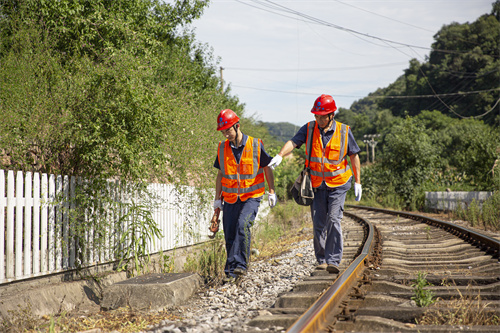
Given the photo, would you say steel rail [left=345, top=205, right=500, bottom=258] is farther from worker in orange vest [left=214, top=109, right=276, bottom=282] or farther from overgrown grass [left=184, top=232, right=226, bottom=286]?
overgrown grass [left=184, top=232, right=226, bottom=286]

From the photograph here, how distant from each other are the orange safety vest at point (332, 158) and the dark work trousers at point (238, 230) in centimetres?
95

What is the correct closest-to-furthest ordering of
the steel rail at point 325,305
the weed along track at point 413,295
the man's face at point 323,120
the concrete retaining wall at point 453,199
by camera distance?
the steel rail at point 325,305
the weed along track at point 413,295
the man's face at point 323,120
the concrete retaining wall at point 453,199

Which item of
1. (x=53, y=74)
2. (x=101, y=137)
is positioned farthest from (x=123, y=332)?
(x=53, y=74)

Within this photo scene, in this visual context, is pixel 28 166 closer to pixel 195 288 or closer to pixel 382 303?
pixel 195 288

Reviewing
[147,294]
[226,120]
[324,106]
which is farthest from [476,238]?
[147,294]

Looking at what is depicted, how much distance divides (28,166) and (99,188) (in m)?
1.02

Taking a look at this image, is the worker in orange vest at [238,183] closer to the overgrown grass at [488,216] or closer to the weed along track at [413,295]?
the weed along track at [413,295]

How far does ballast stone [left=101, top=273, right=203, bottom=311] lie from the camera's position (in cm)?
490

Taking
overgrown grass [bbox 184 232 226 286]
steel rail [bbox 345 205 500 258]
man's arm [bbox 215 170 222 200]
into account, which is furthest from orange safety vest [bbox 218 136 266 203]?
steel rail [bbox 345 205 500 258]

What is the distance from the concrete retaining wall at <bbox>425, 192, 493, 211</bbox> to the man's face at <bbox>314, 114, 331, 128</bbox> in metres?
11.5

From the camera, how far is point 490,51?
6550cm

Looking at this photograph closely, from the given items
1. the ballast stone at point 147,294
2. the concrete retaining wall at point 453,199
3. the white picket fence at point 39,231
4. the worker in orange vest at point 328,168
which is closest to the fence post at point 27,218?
the white picket fence at point 39,231

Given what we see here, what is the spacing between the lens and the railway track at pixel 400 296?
336cm

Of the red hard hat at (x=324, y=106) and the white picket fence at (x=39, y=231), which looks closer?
the white picket fence at (x=39, y=231)
